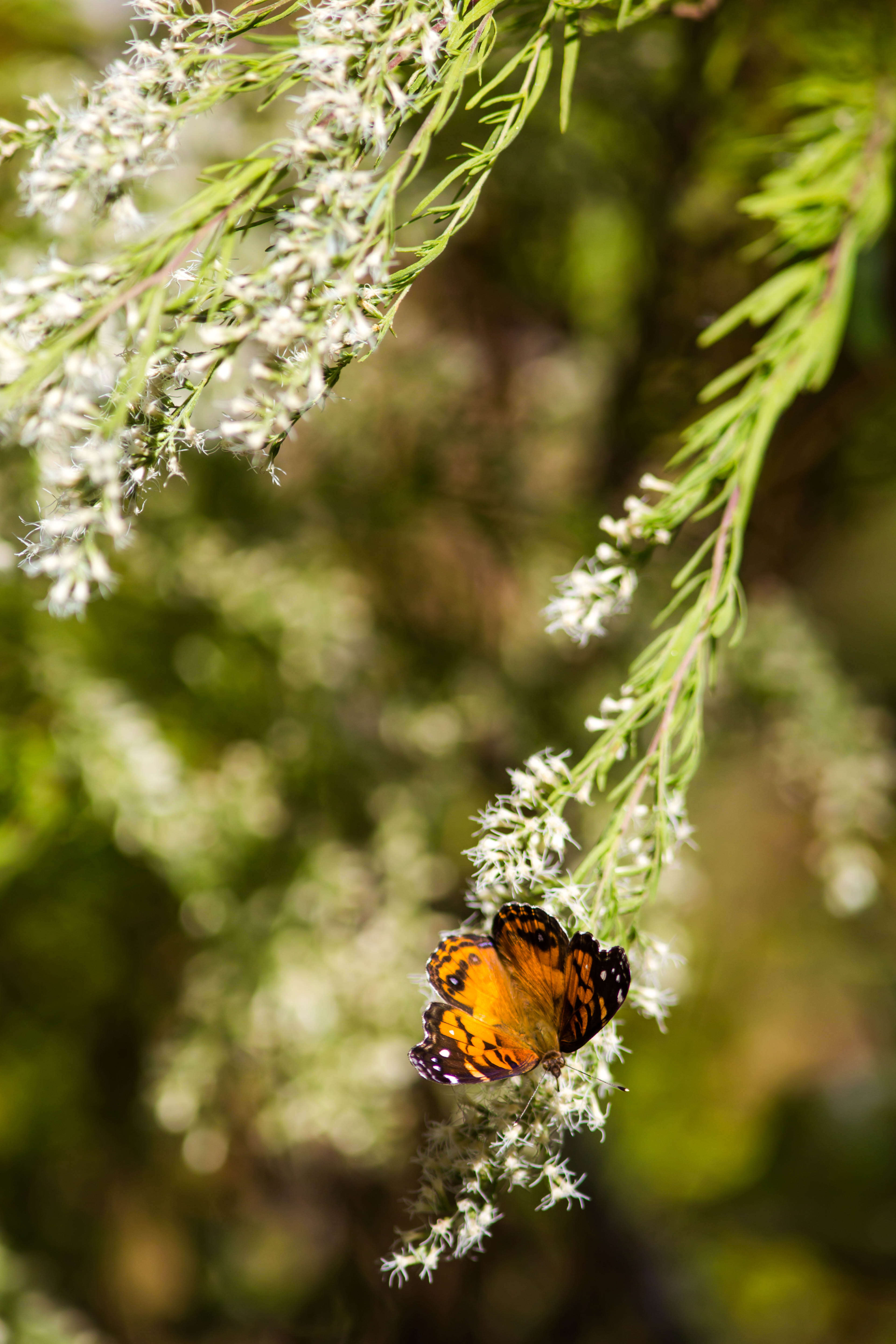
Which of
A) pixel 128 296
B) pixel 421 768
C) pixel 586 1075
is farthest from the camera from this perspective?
pixel 421 768

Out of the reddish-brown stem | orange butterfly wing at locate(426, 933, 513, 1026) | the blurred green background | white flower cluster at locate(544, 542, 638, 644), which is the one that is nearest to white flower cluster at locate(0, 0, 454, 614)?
the reddish-brown stem

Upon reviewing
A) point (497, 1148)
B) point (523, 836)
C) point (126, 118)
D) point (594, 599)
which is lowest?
point (497, 1148)

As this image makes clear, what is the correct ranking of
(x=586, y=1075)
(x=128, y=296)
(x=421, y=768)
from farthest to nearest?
(x=421, y=768)
(x=586, y=1075)
(x=128, y=296)

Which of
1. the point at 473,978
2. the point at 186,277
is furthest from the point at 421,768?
the point at 186,277

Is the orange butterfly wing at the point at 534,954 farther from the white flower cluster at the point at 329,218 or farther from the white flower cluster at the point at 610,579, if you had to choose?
the white flower cluster at the point at 329,218

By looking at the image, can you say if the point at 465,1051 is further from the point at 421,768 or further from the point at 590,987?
the point at 421,768

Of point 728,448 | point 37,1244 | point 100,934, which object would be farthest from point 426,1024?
point 37,1244

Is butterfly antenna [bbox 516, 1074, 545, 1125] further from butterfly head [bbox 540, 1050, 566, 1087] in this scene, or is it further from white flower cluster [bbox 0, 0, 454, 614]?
white flower cluster [bbox 0, 0, 454, 614]

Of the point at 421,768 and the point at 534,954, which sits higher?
the point at 421,768
